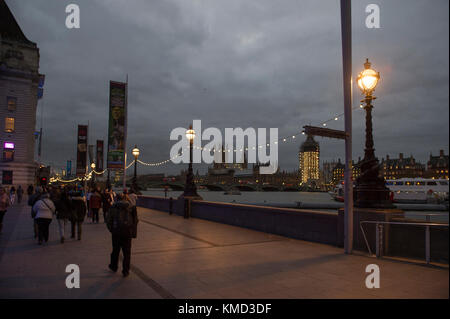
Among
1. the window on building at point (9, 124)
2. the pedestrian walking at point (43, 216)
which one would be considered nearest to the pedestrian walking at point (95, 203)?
the pedestrian walking at point (43, 216)

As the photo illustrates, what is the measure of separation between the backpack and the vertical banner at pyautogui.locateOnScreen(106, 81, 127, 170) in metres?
14.7

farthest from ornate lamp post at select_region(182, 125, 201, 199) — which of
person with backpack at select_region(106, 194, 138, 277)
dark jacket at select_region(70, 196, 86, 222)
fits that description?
person with backpack at select_region(106, 194, 138, 277)

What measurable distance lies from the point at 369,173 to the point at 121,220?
265 inches

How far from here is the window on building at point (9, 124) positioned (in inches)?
Answer: 1834

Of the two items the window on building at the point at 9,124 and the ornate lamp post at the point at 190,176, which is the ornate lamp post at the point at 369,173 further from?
the window on building at the point at 9,124

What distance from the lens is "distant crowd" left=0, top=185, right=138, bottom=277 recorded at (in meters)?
6.69

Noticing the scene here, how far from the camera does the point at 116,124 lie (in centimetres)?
2058

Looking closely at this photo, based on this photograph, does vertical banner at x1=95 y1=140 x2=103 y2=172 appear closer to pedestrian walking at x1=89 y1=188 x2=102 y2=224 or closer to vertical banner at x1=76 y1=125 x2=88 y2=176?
vertical banner at x1=76 y1=125 x2=88 y2=176

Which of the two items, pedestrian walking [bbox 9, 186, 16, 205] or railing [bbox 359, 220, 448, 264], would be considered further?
pedestrian walking [bbox 9, 186, 16, 205]

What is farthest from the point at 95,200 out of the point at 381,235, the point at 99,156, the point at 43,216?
the point at 99,156
